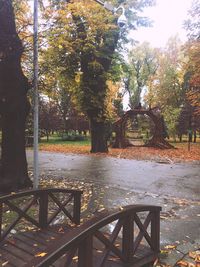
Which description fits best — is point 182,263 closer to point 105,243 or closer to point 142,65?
point 105,243

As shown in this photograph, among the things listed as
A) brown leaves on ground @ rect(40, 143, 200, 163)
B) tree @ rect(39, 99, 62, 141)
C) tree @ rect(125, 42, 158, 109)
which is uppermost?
tree @ rect(125, 42, 158, 109)

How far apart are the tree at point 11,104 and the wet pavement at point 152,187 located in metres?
2.00

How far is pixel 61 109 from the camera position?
36.2 metres

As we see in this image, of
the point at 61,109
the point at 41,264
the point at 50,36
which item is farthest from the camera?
the point at 61,109

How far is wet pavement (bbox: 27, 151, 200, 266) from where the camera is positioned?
5.56 m

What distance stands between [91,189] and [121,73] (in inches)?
468

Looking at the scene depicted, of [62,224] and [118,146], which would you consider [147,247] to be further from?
[118,146]

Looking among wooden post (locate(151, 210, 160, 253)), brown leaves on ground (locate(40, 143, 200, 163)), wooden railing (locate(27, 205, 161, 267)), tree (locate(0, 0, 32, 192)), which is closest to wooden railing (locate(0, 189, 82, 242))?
wooden railing (locate(27, 205, 161, 267))

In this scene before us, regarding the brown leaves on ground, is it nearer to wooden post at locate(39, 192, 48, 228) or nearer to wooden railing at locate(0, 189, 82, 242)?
wooden railing at locate(0, 189, 82, 242)

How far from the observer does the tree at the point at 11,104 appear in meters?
7.77

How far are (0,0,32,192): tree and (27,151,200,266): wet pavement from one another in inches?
78.7

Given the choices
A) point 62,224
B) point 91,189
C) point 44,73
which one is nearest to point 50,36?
point 44,73

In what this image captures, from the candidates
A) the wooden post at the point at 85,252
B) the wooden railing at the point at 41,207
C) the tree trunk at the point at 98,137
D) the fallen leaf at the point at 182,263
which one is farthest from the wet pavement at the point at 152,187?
the tree trunk at the point at 98,137

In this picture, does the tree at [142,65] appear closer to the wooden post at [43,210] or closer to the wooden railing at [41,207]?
the wooden railing at [41,207]
